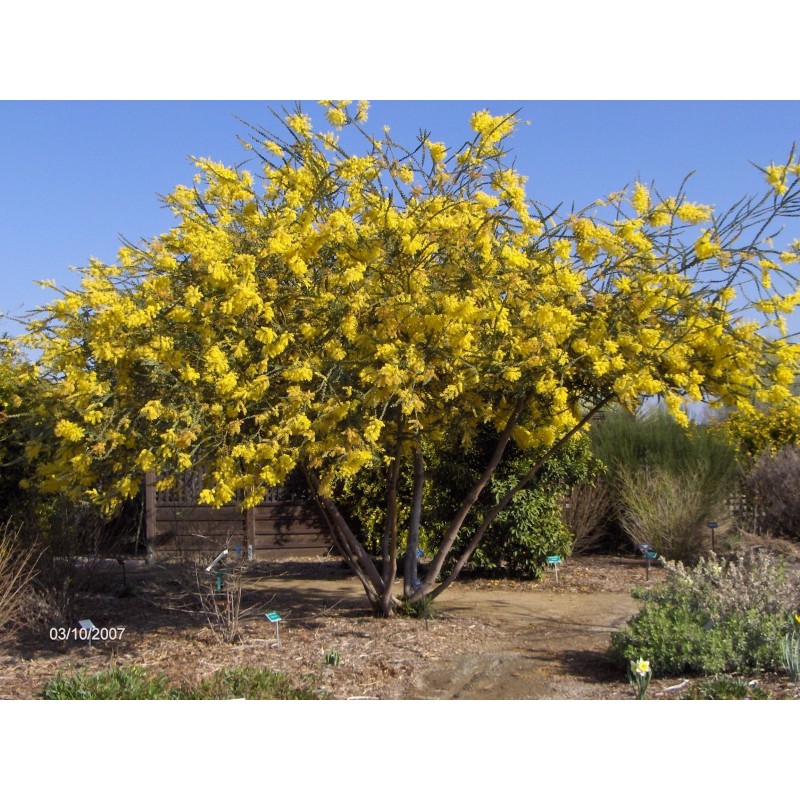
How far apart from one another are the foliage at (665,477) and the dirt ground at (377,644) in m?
1.42

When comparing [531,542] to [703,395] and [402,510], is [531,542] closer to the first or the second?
[402,510]

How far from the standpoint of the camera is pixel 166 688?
5.70m

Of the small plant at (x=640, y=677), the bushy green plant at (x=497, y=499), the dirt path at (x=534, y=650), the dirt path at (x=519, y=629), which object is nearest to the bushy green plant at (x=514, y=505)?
the bushy green plant at (x=497, y=499)

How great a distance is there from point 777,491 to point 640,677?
6798 mm

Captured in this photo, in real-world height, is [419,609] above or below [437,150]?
below

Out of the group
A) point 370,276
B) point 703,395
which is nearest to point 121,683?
point 370,276

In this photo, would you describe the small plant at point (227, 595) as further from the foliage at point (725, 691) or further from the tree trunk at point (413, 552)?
the foliage at point (725, 691)

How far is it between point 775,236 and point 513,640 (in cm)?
347

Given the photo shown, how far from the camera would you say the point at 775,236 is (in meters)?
6.29

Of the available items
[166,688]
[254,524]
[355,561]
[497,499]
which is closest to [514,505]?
[497,499]

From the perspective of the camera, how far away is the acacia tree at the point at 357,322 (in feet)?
18.8

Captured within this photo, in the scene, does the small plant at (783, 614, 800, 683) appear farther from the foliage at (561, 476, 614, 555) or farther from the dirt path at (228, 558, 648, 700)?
the foliage at (561, 476, 614, 555)

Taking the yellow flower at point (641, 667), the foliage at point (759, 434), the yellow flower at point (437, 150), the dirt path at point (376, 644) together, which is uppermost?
the yellow flower at point (437, 150)

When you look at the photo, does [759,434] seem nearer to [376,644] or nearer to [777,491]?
[777,491]
